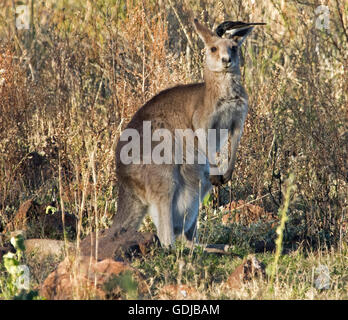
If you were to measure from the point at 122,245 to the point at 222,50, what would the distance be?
175 cm

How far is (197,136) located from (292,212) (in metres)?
1.54

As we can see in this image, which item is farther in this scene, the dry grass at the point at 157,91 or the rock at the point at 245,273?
the dry grass at the point at 157,91

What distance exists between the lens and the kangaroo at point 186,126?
17.9 ft

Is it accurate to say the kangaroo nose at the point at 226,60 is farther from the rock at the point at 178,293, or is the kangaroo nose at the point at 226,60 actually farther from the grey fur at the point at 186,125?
the rock at the point at 178,293

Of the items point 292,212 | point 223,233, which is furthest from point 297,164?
point 223,233

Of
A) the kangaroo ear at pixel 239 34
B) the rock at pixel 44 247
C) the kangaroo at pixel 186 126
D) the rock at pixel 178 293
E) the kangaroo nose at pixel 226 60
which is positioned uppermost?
the kangaroo ear at pixel 239 34

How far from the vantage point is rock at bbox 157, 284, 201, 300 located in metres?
4.20

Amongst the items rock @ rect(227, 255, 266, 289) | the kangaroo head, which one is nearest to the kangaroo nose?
the kangaroo head

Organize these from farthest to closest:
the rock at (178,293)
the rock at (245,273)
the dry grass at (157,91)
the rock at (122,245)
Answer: the dry grass at (157,91), the rock at (122,245), the rock at (245,273), the rock at (178,293)

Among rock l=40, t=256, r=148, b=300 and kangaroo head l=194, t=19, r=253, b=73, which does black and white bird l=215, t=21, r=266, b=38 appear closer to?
kangaroo head l=194, t=19, r=253, b=73

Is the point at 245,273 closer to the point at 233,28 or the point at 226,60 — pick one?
the point at 226,60

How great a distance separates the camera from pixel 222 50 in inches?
217

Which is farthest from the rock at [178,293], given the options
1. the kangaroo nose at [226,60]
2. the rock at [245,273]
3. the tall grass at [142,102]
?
the kangaroo nose at [226,60]

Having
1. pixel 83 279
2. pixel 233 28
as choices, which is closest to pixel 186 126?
pixel 233 28
